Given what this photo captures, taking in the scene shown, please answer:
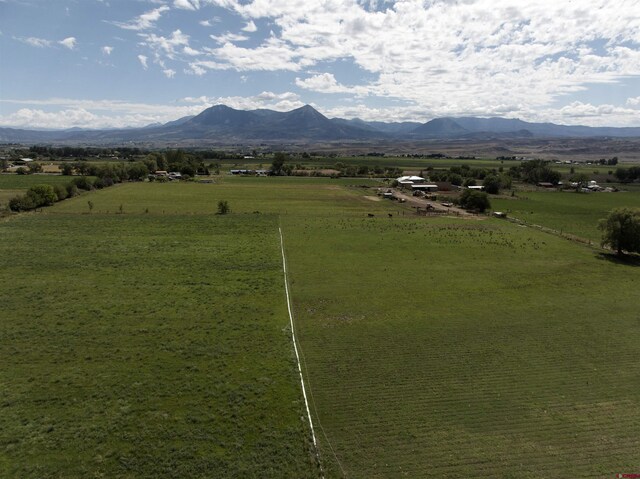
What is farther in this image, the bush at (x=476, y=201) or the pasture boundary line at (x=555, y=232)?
the bush at (x=476, y=201)

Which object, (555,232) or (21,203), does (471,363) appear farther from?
(21,203)

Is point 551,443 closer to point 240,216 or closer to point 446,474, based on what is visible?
point 446,474

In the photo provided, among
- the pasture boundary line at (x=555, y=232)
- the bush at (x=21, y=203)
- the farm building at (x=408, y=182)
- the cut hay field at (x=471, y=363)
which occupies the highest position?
the farm building at (x=408, y=182)

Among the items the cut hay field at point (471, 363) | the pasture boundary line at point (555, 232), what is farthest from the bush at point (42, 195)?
the pasture boundary line at point (555, 232)

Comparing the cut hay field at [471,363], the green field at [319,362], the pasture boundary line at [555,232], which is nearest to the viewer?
the green field at [319,362]

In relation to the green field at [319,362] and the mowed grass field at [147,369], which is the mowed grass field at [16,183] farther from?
the mowed grass field at [147,369]

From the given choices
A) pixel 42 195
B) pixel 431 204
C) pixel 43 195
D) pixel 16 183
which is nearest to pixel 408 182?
pixel 431 204
